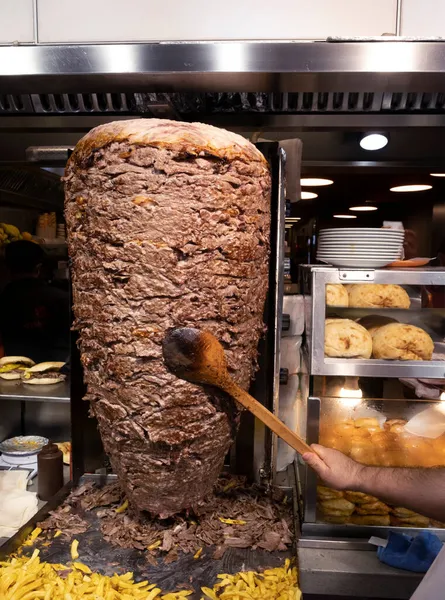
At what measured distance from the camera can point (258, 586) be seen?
1396mm

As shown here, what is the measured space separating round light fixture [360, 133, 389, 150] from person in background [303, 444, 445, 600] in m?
1.51

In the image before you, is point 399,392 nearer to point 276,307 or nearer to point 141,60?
point 276,307

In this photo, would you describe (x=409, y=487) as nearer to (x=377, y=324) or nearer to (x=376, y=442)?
(x=376, y=442)

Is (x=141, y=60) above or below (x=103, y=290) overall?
above

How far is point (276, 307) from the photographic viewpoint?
173 centimetres

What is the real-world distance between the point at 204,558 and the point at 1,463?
4.58 ft

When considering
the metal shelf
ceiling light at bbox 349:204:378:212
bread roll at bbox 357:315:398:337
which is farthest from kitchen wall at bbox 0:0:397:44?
the metal shelf

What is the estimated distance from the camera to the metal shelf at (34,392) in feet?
7.29

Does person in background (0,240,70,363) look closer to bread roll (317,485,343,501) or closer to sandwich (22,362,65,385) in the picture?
sandwich (22,362,65,385)

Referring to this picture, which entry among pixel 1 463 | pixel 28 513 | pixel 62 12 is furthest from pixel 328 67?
pixel 1 463

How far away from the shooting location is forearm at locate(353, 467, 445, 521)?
4.37 feet

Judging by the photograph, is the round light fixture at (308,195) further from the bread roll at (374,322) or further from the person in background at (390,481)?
the person in background at (390,481)

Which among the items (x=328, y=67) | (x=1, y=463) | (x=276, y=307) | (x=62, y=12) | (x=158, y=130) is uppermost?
(x=62, y=12)

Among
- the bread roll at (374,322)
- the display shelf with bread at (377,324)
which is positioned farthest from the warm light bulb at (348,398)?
the bread roll at (374,322)
